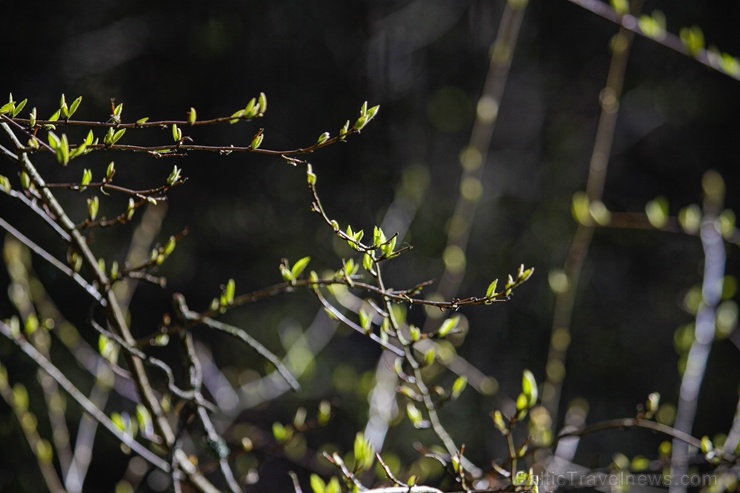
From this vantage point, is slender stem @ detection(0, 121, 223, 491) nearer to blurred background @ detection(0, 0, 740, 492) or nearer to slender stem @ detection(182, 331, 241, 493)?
slender stem @ detection(182, 331, 241, 493)

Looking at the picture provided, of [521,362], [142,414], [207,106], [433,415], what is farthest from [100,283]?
[521,362]

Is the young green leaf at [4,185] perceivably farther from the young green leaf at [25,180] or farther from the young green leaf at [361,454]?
the young green leaf at [361,454]

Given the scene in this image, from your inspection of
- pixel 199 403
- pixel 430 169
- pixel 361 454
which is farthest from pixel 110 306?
pixel 430 169

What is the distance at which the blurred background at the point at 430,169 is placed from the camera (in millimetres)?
2535

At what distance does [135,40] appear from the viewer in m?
2.55

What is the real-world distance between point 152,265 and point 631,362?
2438 mm

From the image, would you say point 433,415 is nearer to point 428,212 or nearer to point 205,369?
point 205,369

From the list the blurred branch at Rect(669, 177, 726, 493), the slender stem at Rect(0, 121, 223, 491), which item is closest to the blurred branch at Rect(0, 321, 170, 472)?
the slender stem at Rect(0, 121, 223, 491)

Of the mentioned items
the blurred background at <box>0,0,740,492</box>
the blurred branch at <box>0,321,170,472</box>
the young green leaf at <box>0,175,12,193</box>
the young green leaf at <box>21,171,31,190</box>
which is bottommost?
the blurred background at <box>0,0,740,492</box>

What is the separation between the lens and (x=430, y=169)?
2.76m

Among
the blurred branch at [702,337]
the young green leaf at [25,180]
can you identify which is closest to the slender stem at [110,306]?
the young green leaf at [25,180]

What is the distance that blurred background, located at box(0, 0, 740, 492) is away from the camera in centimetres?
254

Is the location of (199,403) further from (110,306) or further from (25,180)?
(25,180)

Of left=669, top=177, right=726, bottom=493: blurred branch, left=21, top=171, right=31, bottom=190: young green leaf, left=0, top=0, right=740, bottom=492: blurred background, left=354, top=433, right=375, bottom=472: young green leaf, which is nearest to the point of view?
left=21, top=171, right=31, bottom=190: young green leaf
